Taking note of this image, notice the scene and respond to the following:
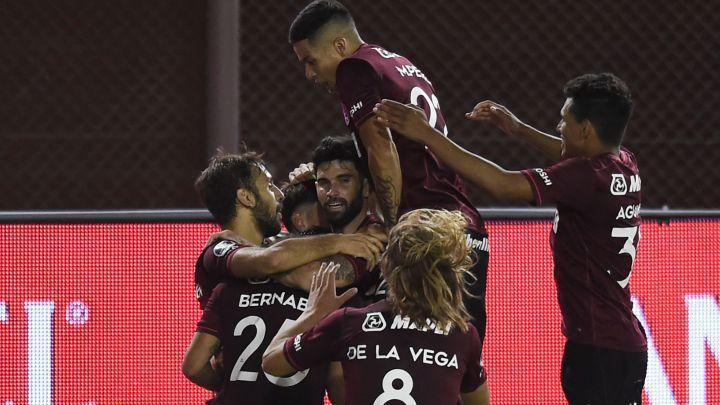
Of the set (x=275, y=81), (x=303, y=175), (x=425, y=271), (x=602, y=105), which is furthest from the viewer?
(x=275, y=81)

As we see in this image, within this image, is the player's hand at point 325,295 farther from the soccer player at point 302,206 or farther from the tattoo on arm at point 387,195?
the soccer player at point 302,206

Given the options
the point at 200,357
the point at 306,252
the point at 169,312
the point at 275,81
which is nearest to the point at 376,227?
the point at 306,252

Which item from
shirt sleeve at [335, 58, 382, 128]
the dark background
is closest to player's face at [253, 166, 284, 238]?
shirt sleeve at [335, 58, 382, 128]

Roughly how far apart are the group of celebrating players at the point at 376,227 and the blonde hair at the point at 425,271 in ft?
0.72

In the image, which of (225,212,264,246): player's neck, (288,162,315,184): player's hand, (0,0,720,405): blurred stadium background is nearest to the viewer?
(225,212,264,246): player's neck

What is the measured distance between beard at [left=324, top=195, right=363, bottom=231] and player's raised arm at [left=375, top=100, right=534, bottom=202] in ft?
1.20

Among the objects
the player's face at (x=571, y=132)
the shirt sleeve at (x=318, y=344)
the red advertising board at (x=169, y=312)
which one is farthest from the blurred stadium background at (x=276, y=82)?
the shirt sleeve at (x=318, y=344)

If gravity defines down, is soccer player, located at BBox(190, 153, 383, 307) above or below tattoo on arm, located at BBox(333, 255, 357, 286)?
above

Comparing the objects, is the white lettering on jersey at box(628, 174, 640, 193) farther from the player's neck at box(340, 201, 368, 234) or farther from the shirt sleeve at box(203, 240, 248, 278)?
the shirt sleeve at box(203, 240, 248, 278)

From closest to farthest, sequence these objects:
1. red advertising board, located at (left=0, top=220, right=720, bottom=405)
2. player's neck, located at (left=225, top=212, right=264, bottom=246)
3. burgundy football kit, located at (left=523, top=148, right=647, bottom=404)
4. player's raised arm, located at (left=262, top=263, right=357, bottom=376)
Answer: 1. player's raised arm, located at (left=262, top=263, right=357, bottom=376)
2. burgundy football kit, located at (left=523, top=148, right=647, bottom=404)
3. player's neck, located at (left=225, top=212, right=264, bottom=246)
4. red advertising board, located at (left=0, top=220, right=720, bottom=405)

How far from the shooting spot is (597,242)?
4.35 meters

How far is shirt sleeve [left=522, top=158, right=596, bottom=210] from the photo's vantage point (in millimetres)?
4227

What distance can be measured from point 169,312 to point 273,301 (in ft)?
4.28

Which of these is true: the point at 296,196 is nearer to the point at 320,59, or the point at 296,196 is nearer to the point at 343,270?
the point at 320,59
